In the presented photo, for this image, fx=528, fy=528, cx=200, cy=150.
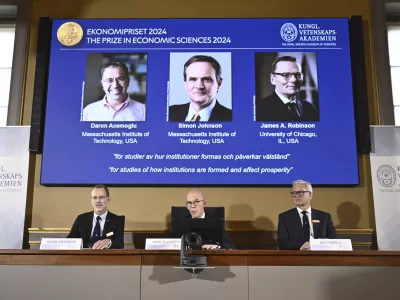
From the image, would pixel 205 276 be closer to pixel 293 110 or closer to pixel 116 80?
pixel 293 110

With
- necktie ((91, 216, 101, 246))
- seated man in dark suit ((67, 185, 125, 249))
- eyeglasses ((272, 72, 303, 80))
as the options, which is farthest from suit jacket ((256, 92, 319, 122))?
necktie ((91, 216, 101, 246))

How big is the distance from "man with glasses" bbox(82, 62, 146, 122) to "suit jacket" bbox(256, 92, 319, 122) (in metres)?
1.18

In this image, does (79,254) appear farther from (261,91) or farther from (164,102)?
(261,91)

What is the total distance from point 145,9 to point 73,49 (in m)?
0.88

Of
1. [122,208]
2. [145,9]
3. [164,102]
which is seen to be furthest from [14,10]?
[122,208]

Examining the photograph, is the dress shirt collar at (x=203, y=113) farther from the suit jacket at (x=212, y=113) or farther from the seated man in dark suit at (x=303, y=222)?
the seated man in dark suit at (x=303, y=222)

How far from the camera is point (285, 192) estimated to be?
5.24m

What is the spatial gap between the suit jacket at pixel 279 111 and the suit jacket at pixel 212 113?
31cm

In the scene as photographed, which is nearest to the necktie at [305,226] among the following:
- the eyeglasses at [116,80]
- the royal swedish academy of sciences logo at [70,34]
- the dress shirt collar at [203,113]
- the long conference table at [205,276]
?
the long conference table at [205,276]

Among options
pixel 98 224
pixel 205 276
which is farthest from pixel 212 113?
pixel 205 276

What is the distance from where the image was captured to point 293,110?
17.3 feet

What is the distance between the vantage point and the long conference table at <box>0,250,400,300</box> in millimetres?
3137

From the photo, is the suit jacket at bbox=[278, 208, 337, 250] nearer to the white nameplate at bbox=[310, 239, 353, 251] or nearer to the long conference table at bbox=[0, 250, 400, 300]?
the white nameplate at bbox=[310, 239, 353, 251]

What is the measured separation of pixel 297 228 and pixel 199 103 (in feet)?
5.50
